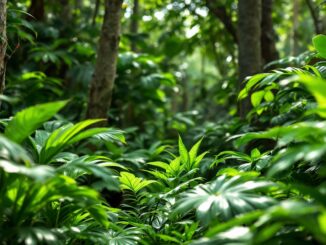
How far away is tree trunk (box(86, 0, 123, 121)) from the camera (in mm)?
3871

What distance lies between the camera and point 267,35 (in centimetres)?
488

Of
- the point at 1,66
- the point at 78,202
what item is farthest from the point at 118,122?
the point at 78,202

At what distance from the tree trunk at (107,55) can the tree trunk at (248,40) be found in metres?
1.23

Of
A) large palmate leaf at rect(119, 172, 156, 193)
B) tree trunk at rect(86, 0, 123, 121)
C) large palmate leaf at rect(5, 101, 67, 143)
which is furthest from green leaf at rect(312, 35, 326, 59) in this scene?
tree trunk at rect(86, 0, 123, 121)

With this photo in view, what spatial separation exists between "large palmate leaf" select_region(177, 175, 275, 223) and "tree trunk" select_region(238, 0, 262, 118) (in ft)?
7.77

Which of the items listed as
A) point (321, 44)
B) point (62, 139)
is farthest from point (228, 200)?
point (321, 44)

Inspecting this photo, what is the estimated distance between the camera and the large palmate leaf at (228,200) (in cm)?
171

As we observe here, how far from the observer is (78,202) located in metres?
1.88

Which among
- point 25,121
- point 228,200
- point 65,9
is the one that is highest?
point 65,9

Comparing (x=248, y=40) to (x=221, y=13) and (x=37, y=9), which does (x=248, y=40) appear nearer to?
(x=221, y=13)

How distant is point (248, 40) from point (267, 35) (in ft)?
2.61

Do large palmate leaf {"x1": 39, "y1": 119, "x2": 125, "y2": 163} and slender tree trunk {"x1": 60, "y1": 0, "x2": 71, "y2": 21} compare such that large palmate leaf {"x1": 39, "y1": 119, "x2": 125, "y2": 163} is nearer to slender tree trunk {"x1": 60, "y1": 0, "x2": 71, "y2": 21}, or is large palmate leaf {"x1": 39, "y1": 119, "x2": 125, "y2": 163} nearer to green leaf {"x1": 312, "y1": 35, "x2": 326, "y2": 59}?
green leaf {"x1": 312, "y1": 35, "x2": 326, "y2": 59}

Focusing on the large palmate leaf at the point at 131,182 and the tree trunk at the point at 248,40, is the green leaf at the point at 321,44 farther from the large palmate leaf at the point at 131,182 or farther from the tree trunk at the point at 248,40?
the tree trunk at the point at 248,40

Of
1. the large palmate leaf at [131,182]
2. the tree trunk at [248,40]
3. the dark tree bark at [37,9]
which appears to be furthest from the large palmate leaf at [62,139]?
the dark tree bark at [37,9]
